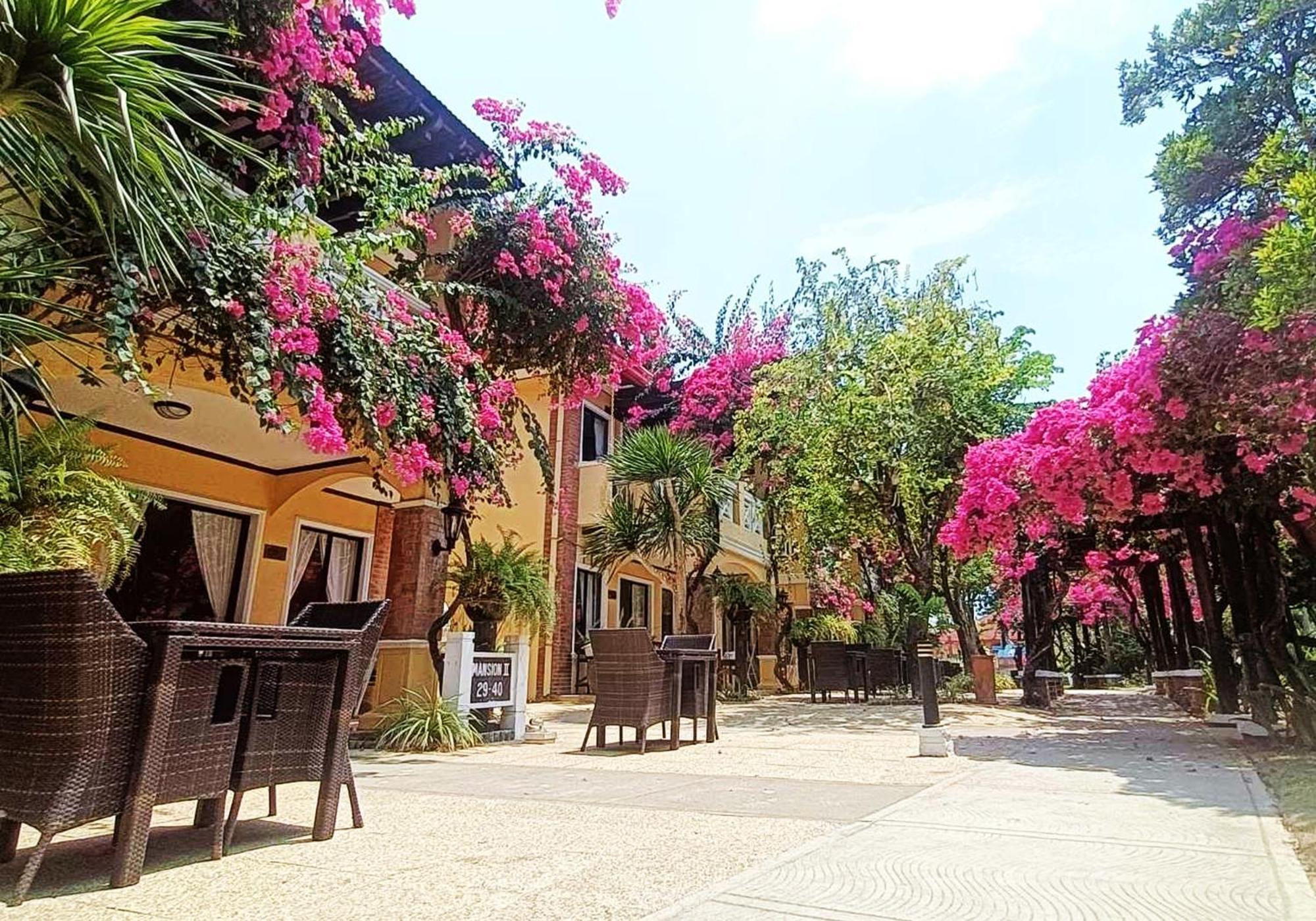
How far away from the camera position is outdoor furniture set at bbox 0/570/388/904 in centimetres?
233

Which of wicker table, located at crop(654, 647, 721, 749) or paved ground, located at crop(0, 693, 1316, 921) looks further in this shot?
wicker table, located at crop(654, 647, 721, 749)

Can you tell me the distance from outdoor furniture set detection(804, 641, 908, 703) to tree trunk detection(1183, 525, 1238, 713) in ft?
17.8

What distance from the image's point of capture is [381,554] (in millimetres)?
10664

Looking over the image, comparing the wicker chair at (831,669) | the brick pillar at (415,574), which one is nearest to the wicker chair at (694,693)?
the brick pillar at (415,574)

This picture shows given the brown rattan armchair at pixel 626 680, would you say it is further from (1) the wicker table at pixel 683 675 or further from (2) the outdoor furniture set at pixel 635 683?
(1) the wicker table at pixel 683 675

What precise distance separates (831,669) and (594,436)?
643 centimetres

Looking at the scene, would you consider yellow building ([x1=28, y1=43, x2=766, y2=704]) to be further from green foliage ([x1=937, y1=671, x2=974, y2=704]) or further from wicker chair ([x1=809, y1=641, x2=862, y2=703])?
green foliage ([x1=937, y1=671, x2=974, y2=704])

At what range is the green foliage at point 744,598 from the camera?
47.6ft

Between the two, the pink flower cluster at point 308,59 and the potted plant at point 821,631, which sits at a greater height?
the pink flower cluster at point 308,59

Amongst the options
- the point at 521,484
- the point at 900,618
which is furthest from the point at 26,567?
the point at 900,618

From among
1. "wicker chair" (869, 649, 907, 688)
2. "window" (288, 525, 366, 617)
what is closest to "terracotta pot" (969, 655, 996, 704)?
"wicker chair" (869, 649, 907, 688)

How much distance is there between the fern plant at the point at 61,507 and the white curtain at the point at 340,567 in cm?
458

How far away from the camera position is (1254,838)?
306 centimetres

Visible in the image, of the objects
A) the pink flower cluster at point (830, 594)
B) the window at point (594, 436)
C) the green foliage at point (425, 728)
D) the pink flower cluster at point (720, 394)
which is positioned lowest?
the green foliage at point (425, 728)
